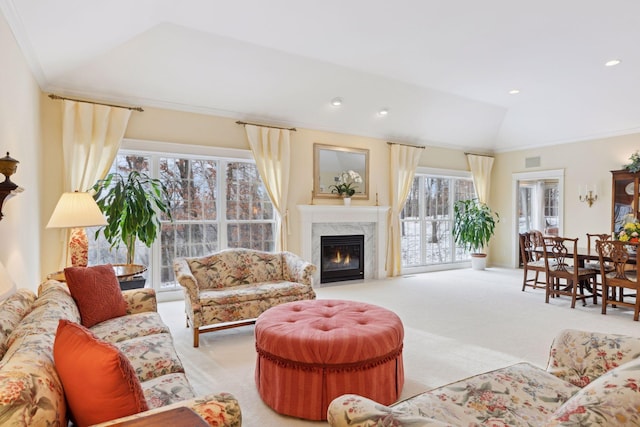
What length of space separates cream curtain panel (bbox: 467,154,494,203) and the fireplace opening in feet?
11.1

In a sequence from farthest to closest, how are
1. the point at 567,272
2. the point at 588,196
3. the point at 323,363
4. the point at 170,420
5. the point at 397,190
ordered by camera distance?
1. the point at 397,190
2. the point at 588,196
3. the point at 567,272
4. the point at 323,363
5. the point at 170,420

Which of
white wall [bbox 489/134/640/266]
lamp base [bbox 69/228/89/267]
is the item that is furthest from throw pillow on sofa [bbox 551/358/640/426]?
white wall [bbox 489/134/640/266]

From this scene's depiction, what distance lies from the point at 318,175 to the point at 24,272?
13.6 ft

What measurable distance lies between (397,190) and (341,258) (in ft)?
5.85

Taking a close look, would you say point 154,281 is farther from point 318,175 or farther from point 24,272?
point 318,175

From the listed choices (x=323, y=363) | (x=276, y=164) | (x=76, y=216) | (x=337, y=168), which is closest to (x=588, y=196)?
(x=337, y=168)

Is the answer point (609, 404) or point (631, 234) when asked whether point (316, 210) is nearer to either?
point (631, 234)

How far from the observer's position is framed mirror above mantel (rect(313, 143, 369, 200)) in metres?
6.18

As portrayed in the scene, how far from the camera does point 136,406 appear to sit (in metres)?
1.16

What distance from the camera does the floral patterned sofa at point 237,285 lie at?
3475mm

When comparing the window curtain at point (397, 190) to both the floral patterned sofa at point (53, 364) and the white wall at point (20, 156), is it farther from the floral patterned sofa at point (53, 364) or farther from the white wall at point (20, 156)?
the white wall at point (20, 156)

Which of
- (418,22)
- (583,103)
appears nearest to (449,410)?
(418,22)

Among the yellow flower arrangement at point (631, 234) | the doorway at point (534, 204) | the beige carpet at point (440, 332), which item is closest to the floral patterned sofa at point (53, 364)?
the beige carpet at point (440, 332)

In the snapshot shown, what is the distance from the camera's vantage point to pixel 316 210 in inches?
237
